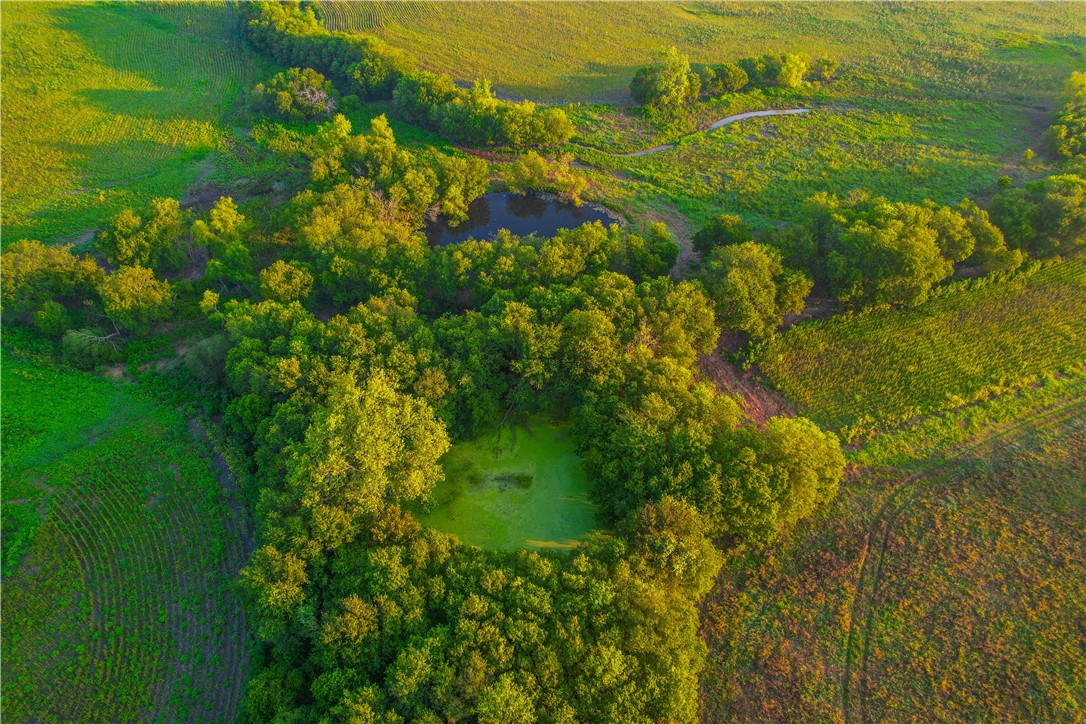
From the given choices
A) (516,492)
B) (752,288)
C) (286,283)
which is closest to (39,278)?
(286,283)

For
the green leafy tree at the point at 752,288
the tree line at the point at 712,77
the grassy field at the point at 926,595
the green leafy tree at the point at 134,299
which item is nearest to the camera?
the grassy field at the point at 926,595

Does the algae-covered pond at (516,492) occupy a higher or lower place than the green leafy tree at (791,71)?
lower

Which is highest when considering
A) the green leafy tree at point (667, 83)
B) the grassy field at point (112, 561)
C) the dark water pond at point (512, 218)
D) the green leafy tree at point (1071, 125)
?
the green leafy tree at point (1071, 125)

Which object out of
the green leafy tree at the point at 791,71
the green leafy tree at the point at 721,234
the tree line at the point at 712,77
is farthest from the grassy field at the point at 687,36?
the green leafy tree at the point at 721,234

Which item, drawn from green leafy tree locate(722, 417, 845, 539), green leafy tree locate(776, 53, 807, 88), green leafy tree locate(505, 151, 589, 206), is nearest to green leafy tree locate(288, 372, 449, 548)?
green leafy tree locate(722, 417, 845, 539)

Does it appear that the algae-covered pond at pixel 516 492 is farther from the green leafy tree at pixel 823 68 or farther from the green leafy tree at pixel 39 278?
the green leafy tree at pixel 823 68

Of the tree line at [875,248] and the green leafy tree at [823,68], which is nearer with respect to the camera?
the tree line at [875,248]

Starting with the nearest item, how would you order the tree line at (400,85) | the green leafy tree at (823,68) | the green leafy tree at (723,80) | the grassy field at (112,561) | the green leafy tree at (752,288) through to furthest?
the grassy field at (112,561) → the green leafy tree at (752,288) → the tree line at (400,85) → the green leafy tree at (723,80) → the green leafy tree at (823,68)

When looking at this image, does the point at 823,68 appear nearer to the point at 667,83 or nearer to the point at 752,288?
the point at 667,83

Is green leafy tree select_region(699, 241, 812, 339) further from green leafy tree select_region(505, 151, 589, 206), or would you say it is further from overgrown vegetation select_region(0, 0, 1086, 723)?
green leafy tree select_region(505, 151, 589, 206)
